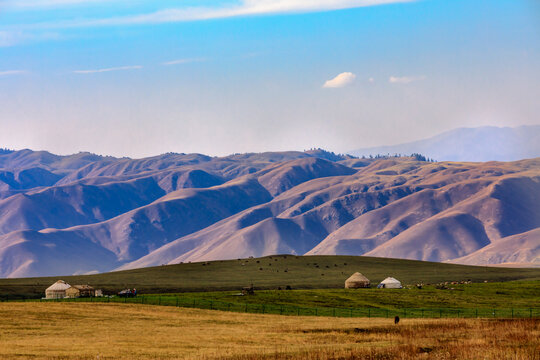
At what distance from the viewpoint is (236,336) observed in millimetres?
75312

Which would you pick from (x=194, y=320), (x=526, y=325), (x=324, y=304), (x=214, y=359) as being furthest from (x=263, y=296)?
(x=214, y=359)

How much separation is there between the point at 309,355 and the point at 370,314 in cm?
4720

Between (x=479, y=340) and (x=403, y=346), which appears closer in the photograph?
(x=403, y=346)

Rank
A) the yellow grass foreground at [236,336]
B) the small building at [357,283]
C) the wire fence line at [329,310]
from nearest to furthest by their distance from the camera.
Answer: the yellow grass foreground at [236,336]
the wire fence line at [329,310]
the small building at [357,283]

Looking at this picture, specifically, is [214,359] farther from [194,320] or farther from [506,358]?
[194,320]

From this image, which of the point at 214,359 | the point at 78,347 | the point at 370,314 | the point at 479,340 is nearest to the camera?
the point at 214,359

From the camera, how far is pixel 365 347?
215 feet

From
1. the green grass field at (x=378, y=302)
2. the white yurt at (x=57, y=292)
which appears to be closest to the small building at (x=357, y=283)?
the green grass field at (x=378, y=302)

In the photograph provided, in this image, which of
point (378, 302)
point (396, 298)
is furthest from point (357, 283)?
point (378, 302)

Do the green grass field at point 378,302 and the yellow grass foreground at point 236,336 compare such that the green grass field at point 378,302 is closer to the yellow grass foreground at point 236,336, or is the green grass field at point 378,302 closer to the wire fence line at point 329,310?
the wire fence line at point 329,310

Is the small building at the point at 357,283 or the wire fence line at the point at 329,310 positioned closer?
the wire fence line at the point at 329,310

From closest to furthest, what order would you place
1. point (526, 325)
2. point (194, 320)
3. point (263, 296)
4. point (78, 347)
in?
point (78, 347) → point (526, 325) → point (194, 320) → point (263, 296)

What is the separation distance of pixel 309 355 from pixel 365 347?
277 inches

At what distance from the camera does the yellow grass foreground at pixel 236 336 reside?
61.7 metres
